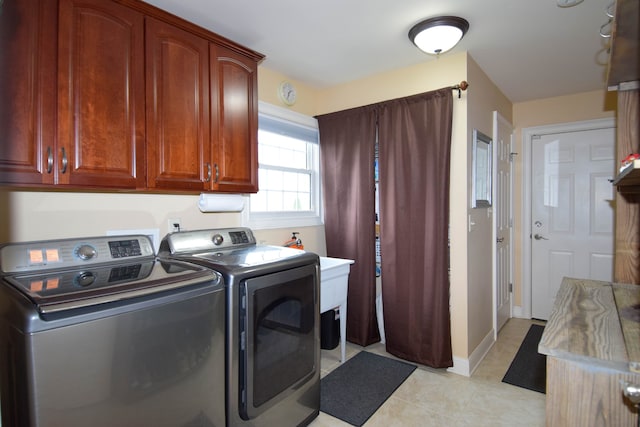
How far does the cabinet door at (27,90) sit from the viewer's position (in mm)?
1295

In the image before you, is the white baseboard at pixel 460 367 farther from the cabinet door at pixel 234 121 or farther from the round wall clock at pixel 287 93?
the round wall clock at pixel 287 93

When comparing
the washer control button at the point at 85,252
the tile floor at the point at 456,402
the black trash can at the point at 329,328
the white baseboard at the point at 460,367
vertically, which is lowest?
the tile floor at the point at 456,402

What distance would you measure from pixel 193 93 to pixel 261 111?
81cm

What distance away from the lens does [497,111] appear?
3215 mm

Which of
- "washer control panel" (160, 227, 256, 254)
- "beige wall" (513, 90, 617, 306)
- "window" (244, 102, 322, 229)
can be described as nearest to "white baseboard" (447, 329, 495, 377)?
"beige wall" (513, 90, 617, 306)

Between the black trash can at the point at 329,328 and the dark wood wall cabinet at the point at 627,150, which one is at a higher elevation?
the dark wood wall cabinet at the point at 627,150

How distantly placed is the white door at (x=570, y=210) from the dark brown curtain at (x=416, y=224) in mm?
1897

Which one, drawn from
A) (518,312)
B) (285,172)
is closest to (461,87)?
(285,172)

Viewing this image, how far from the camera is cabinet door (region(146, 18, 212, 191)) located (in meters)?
1.74

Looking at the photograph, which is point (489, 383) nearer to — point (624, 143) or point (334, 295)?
point (334, 295)

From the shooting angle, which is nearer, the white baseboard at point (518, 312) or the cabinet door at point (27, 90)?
the cabinet door at point (27, 90)

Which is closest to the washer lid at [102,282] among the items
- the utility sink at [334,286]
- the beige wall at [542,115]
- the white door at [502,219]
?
the utility sink at [334,286]

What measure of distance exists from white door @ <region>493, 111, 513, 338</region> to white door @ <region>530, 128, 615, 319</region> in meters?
0.31

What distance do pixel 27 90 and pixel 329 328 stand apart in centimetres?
243
